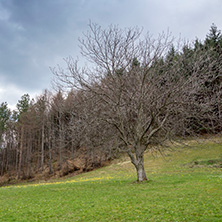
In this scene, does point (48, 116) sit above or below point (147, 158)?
above

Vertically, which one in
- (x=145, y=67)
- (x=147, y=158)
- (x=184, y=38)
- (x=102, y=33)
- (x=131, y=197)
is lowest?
(x=131, y=197)

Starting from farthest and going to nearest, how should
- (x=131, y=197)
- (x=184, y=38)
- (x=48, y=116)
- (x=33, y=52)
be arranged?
1. (x=48, y=116)
2. (x=33, y=52)
3. (x=184, y=38)
4. (x=131, y=197)

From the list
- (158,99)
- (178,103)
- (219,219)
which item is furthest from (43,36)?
(219,219)

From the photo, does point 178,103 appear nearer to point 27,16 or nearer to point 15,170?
point 27,16

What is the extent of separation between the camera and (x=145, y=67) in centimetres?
1272

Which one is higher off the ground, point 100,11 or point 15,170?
point 100,11

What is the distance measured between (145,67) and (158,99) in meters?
2.10

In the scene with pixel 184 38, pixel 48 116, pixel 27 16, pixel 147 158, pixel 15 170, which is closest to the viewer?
pixel 184 38

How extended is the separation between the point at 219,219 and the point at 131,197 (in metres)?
4.24

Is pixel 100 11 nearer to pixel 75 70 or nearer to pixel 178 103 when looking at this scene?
pixel 75 70

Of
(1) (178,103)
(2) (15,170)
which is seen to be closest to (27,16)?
(1) (178,103)

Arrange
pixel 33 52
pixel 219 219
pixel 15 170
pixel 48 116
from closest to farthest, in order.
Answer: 1. pixel 219 219
2. pixel 33 52
3. pixel 48 116
4. pixel 15 170

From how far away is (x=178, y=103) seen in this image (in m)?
12.6

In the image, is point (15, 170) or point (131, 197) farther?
point (15, 170)
